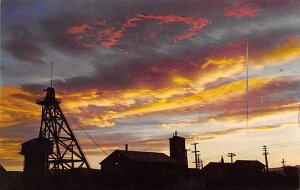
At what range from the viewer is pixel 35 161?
42.2 m

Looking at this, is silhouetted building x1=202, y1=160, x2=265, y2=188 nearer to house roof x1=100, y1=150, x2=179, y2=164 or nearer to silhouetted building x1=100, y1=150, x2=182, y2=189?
house roof x1=100, y1=150, x2=179, y2=164

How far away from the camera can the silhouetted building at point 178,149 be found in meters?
54.4

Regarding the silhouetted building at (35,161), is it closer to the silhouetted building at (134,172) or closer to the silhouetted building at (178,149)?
the silhouetted building at (134,172)

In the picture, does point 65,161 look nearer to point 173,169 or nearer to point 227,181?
point 173,169

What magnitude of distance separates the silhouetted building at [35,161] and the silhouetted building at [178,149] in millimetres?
20672

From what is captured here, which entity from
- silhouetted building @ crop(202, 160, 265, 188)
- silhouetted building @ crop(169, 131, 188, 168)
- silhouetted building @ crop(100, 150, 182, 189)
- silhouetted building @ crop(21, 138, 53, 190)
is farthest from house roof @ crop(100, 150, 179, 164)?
silhouetted building @ crop(202, 160, 265, 188)

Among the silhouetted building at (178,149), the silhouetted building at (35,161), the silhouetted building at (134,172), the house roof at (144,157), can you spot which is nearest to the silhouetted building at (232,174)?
the silhouetted building at (178,149)

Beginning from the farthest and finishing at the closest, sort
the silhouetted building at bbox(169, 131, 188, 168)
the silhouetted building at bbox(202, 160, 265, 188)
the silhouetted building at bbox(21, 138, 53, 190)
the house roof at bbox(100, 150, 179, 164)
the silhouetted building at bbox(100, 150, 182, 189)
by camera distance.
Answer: the silhouetted building at bbox(202, 160, 265, 188), the silhouetted building at bbox(169, 131, 188, 168), the house roof at bbox(100, 150, 179, 164), the silhouetted building at bbox(100, 150, 182, 189), the silhouetted building at bbox(21, 138, 53, 190)

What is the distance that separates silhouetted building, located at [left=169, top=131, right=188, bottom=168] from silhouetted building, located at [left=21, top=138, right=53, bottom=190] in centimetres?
2067

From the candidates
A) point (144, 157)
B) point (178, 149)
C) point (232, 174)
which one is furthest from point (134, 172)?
point (232, 174)

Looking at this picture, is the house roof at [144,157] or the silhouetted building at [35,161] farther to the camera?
the house roof at [144,157]

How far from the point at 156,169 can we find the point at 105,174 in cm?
681

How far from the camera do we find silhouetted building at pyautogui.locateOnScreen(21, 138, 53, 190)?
4122 centimetres

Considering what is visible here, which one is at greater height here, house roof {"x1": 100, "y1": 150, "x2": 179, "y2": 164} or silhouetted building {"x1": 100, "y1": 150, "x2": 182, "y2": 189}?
house roof {"x1": 100, "y1": 150, "x2": 179, "y2": 164}
